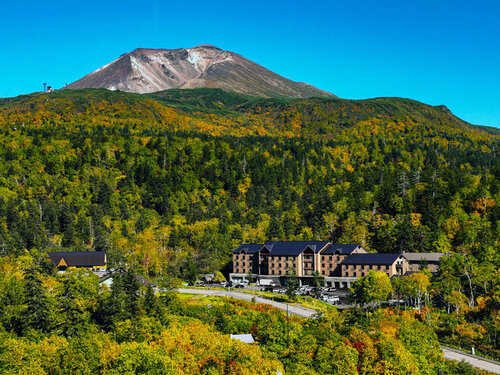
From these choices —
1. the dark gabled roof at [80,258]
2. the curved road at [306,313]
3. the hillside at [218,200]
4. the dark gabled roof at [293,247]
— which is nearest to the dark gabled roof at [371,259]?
the dark gabled roof at [293,247]

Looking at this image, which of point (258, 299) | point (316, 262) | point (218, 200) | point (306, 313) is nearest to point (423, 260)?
point (316, 262)

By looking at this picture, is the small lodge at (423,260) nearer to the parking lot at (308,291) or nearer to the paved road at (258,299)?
the parking lot at (308,291)

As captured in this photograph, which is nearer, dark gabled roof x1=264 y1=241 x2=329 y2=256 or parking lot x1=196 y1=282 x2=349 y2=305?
parking lot x1=196 y1=282 x2=349 y2=305

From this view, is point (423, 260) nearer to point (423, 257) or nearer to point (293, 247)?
point (423, 257)

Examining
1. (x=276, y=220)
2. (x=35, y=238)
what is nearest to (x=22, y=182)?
(x=35, y=238)

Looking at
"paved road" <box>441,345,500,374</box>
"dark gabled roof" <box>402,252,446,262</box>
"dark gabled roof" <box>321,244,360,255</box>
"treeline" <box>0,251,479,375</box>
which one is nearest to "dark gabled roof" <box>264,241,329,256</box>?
"dark gabled roof" <box>321,244,360,255</box>

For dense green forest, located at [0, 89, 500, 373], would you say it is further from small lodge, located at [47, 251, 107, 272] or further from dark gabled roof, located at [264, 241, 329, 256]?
dark gabled roof, located at [264, 241, 329, 256]
